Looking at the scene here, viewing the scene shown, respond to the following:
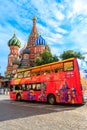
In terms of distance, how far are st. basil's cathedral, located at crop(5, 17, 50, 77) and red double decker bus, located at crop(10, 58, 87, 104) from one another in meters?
48.7

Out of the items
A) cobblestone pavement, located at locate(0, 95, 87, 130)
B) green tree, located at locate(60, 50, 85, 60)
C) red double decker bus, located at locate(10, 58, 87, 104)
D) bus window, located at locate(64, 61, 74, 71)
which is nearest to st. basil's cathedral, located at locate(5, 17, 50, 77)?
green tree, located at locate(60, 50, 85, 60)

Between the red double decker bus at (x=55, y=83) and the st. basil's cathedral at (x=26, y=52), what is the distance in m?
48.7

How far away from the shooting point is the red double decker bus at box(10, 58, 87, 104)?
1505 cm

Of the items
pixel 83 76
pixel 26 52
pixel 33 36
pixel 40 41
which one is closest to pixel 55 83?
pixel 83 76

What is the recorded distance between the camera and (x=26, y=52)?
72438 millimetres

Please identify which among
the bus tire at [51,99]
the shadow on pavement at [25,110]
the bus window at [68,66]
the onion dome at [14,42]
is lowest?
the shadow on pavement at [25,110]

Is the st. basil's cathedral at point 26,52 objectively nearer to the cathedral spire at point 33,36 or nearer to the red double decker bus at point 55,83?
the cathedral spire at point 33,36

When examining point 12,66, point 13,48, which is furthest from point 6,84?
point 13,48

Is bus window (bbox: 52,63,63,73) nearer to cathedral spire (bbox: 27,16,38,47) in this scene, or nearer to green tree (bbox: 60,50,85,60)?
green tree (bbox: 60,50,85,60)

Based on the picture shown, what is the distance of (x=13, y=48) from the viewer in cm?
7419

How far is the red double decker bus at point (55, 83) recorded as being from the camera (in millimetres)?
15055

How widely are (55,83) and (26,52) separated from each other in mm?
56408

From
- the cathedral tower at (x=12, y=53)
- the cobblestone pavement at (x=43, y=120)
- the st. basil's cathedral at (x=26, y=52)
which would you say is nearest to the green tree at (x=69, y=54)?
the st. basil's cathedral at (x=26, y=52)

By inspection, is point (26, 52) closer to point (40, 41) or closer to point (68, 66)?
point (40, 41)
